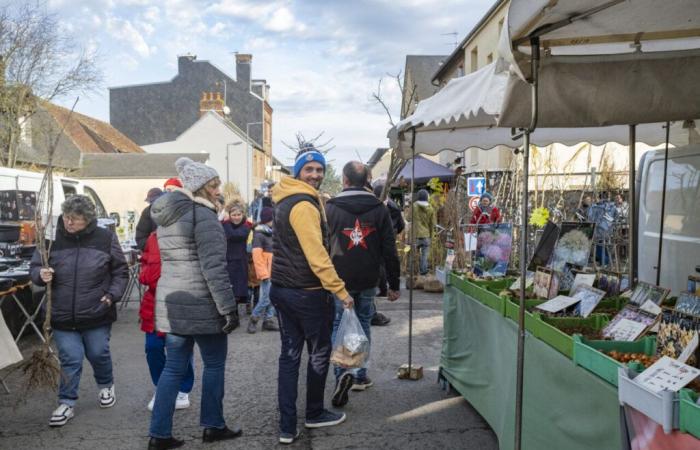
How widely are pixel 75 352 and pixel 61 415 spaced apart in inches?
19.0

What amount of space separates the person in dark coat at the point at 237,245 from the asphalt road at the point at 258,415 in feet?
3.54

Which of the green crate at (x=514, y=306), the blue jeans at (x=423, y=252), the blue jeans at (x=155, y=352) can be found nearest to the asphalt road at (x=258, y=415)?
the blue jeans at (x=155, y=352)

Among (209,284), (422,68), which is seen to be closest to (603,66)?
(209,284)

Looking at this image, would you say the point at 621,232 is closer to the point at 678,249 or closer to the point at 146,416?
the point at 678,249

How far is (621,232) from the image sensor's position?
522 inches

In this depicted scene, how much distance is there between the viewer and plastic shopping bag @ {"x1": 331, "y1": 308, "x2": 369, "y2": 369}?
166 inches

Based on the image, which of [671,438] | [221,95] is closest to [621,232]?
[671,438]

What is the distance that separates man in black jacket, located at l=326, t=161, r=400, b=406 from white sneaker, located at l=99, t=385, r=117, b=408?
183cm

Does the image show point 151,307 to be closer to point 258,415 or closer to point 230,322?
point 230,322

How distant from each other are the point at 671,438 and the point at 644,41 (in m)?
2.51

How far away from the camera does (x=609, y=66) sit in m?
3.19

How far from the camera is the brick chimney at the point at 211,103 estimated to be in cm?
4775

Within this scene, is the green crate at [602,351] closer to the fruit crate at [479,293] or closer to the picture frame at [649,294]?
the picture frame at [649,294]

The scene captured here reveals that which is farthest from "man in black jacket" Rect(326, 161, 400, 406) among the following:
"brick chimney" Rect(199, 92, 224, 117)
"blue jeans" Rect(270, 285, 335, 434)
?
"brick chimney" Rect(199, 92, 224, 117)
